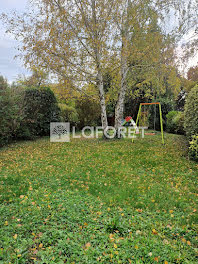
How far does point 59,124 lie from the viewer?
11.4 m

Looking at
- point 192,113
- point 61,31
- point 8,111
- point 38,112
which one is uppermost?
point 61,31

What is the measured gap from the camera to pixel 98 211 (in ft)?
9.66

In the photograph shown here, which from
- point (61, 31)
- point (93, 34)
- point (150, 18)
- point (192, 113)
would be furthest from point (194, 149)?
point (61, 31)

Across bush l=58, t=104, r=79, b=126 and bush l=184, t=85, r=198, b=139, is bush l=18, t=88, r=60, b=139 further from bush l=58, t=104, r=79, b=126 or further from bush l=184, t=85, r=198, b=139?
bush l=184, t=85, r=198, b=139

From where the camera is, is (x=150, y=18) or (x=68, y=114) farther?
(x=68, y=114)

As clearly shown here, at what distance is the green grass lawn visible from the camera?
2.10 metres

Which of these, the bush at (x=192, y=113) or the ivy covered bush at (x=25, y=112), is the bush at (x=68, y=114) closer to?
the ivy covered bush at (x=25, y=112)

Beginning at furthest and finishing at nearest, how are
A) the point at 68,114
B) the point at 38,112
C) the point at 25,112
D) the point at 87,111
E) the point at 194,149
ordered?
the point at 87,111 < the point at 68,114 < the point at 38,112 < the point at 25,112 < the point at 194,149

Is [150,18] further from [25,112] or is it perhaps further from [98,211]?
[98,211]

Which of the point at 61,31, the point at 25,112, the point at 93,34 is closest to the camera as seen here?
the point at 61,31

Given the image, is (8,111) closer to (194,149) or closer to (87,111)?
(194,149)

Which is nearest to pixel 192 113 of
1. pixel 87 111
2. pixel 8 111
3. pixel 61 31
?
pixel 61 31

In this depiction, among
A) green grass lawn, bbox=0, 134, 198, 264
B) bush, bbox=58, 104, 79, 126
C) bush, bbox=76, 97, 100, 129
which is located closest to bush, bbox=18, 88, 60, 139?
bush, bbox=58, 104, 79, 126

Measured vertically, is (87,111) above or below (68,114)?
above
